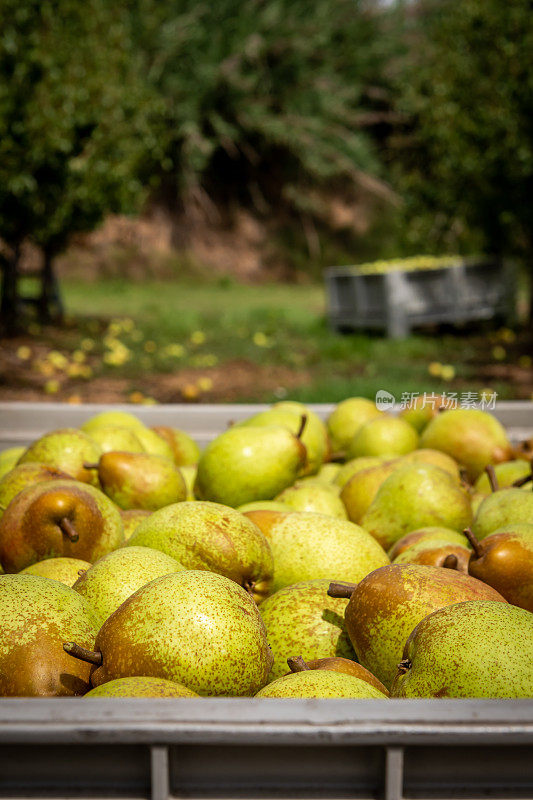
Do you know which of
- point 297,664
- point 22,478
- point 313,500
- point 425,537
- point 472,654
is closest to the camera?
point 472,654

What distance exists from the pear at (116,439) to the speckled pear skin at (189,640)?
Answer: 4.22 ft

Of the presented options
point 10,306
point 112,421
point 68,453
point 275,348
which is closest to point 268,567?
point 68,453

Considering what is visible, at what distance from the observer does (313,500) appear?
8.10ft

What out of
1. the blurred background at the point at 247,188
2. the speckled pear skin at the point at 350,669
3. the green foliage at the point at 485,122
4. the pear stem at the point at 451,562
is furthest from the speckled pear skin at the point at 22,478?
the green foliage at the point at 485,122

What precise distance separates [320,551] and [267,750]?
1031mm

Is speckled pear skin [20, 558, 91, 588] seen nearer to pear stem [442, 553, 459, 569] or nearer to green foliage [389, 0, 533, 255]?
pear stem [442, 553, 459, 569]

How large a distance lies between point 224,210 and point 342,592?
2053cm

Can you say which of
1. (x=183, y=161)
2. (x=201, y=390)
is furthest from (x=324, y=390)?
(x=183, y=161)

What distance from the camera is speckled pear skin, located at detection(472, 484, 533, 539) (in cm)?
205

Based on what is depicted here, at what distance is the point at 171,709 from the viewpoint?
0.99 metres

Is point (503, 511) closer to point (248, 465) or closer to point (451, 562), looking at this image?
point (451, 562)

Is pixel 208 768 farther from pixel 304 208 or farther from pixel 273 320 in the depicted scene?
pixel 304 208

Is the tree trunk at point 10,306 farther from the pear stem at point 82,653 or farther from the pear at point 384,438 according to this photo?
the pear stem at point 82,653

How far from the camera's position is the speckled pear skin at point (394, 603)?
1551mm
